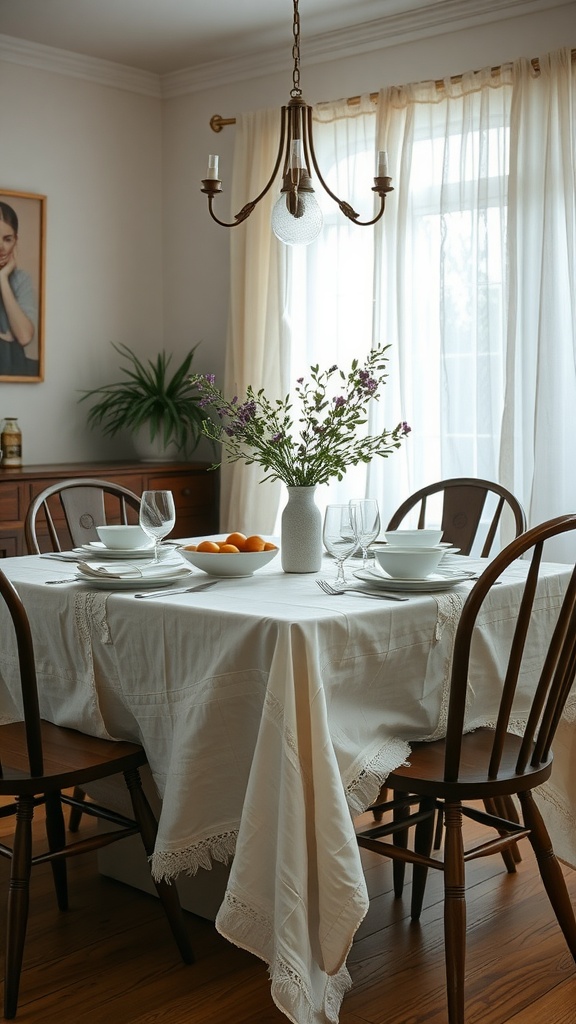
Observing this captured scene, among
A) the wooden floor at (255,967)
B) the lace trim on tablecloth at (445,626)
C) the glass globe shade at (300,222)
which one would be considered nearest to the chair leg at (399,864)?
the wooden floor at (255,967)

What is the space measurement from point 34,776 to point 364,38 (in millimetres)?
3491

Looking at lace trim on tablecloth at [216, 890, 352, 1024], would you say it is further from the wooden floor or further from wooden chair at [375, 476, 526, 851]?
wooden chair at [375, 476, 526, 851]

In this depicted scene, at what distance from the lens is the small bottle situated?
4.45 meters

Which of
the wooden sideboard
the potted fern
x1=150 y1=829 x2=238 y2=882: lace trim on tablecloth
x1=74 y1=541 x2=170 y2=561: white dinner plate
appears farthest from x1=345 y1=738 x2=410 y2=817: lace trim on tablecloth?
the potted fern

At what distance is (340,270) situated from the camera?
4477mm

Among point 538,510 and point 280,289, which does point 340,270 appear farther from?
point 538,510

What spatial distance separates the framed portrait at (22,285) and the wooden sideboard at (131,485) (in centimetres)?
47

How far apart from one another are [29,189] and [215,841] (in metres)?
3.55

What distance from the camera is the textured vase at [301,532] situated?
246cm

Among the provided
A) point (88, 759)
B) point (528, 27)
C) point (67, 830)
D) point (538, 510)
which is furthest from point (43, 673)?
point (528, 27)

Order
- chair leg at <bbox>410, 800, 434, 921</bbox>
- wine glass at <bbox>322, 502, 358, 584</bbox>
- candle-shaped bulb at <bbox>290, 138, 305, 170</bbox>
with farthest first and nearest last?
1. candle-shaped bulb at <bbox>290, 138, 305, 170</bbox>
2. chair leg at <bbox>410, 800, 434, 921</bbox>
3. wine glass at <bbox>322, 502, 358, 584</bbox>

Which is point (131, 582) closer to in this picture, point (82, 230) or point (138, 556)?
point (138, 556)

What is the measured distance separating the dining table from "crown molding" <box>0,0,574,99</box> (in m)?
2.61

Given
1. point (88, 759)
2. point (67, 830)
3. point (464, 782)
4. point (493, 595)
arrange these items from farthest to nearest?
point (67, 830) → point (493, 595) → point (88, 759) → point (464, 782)
